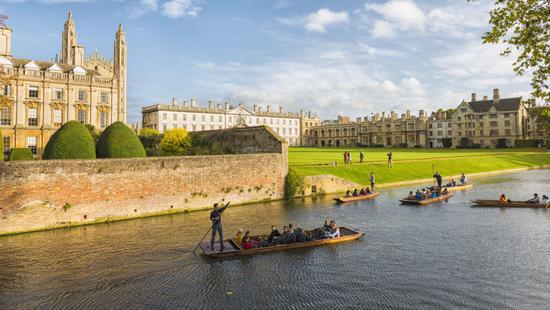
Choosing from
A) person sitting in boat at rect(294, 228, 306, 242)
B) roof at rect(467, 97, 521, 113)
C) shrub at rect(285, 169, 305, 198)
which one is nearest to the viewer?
person sitting in boat at rect(294, 228, 306, 242)

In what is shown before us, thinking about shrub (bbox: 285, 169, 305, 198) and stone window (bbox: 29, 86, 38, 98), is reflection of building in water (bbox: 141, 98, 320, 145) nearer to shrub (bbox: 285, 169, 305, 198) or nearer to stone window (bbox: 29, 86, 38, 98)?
stone window (bbox: 29, 86, 38, 98)

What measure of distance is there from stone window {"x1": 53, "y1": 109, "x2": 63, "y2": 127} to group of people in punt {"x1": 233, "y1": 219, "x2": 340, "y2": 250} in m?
39.3

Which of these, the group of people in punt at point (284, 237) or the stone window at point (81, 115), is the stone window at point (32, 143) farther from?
the group of people in punt at point (284, 237)

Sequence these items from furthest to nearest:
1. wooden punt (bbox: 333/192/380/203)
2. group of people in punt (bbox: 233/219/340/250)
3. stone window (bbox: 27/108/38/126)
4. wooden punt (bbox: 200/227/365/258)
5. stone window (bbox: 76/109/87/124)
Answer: stone window (bbox: 76/109/87/124), stone window (bbox: 27/108/38/126), wooden punt (bbox: 333/192/380/203), group of people in punt (bbox: 233/219/340/250), wooden punt (bbox: 200/227/365/258)

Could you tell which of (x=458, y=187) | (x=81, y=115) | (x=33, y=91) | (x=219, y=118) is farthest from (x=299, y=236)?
(x=219, y=118)

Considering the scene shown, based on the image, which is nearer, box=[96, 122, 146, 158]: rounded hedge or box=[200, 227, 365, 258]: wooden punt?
box=[200, 227, 365, 258]: wooden punt

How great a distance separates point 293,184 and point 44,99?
33194 millimetres

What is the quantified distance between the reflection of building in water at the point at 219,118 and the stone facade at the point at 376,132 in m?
6.59

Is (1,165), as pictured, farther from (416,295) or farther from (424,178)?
(424,178)

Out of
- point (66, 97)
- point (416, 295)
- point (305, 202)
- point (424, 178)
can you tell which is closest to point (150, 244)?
point (416, 295)

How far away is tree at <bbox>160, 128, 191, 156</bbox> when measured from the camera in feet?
121

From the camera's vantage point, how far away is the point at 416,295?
10.0 meters

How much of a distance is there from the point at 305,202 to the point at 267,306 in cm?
1748

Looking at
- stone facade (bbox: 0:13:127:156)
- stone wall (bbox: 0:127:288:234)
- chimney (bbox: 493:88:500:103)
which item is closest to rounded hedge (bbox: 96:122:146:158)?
stone wall (bbox: 0:127:288:234)
